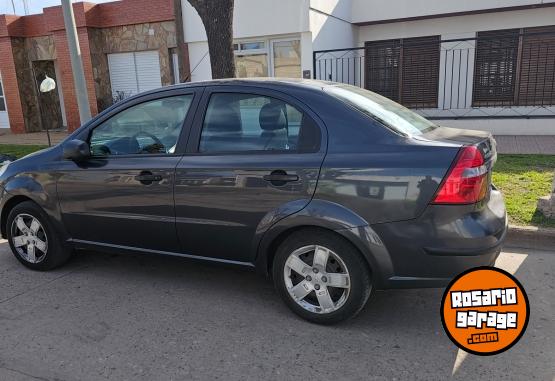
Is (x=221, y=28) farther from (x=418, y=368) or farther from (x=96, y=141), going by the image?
(x=418, y=368)

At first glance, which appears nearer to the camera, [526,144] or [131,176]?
[131,176]

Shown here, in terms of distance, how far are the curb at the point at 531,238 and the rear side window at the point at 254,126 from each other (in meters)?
2.79

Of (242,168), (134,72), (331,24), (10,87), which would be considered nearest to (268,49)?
(331,24)

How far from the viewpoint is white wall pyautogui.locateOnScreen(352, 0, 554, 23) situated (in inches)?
473

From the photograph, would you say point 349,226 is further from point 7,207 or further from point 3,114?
point 3,114

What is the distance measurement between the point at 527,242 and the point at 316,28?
829 cm

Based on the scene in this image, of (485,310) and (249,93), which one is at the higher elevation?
(249,93)

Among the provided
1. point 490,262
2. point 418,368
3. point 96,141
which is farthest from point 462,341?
point 96,141

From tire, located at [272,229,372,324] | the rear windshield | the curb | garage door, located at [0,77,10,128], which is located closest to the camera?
tire, located at [272,229,372,324]

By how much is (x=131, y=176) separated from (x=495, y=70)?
1173 centimetres

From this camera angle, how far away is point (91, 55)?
47.9ft

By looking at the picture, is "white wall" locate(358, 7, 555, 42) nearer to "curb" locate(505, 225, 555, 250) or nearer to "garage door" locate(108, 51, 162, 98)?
"garage door" locate(108, 51, 162, 98)

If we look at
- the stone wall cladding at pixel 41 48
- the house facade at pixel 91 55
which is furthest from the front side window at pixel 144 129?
the stone wall cladding at pixel 41 48

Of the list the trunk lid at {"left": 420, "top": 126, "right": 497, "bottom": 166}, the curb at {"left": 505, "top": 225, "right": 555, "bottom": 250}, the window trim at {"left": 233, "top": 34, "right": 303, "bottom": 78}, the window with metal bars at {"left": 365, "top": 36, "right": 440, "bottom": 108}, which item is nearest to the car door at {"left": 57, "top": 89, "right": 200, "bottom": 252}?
the trunk lid at {"left": 420, "top": 126, "right": 497, "bottom": 166}
